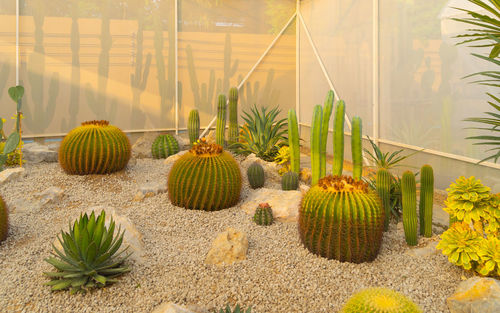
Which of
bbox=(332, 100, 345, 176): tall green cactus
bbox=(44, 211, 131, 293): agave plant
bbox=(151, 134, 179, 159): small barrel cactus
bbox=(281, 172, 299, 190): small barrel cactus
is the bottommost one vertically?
bbox=(44, 211, 131, 293): agave plant

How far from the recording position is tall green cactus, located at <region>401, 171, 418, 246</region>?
2.94 m

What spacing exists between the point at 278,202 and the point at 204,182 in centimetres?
76

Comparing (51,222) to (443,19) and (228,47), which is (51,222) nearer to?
(443,19)

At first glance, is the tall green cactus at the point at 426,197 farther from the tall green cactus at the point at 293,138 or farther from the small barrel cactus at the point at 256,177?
the small barrel cactus at the point at 256,177

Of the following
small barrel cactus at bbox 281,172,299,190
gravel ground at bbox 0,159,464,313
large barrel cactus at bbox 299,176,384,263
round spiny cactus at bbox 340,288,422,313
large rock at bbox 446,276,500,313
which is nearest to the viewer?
round spiny cactus at bbox 340,288,422,313

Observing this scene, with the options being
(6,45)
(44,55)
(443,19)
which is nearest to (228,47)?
(44,55)

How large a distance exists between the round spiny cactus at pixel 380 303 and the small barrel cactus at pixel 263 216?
178 centimetres

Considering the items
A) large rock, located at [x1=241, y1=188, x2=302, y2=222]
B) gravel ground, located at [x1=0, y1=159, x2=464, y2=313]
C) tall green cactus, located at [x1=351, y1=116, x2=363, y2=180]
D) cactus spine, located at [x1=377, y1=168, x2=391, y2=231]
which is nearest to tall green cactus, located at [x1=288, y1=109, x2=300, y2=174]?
large rock, located at [x1=241, y1=188, x2=302, y2=222]

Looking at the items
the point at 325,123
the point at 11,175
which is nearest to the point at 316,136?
the point at 325,123

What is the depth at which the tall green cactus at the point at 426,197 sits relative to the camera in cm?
294

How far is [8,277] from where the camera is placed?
2555mm

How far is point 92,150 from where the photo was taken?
4656 millimetres

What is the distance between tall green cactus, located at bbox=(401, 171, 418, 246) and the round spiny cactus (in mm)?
1415

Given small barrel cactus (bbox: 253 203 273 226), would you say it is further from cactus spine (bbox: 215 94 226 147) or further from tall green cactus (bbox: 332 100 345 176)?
cactus spine (bbox: 215 94 226 147)
